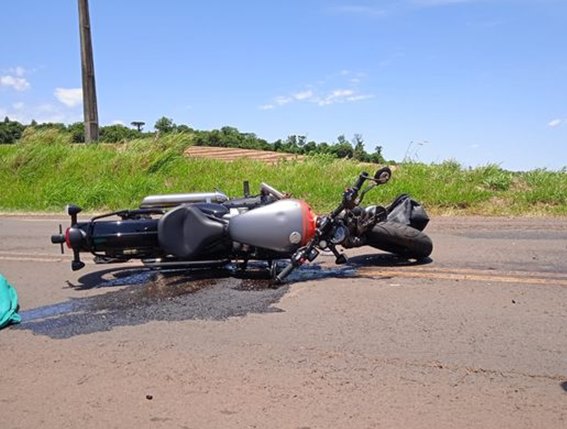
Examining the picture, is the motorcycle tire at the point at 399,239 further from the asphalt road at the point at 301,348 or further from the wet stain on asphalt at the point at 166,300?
the wet stain on asphalt at the point at 166,300

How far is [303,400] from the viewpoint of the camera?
3432mm

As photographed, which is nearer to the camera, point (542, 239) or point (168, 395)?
point (168, 395)

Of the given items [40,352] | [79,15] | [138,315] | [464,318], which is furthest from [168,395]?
[79,15]

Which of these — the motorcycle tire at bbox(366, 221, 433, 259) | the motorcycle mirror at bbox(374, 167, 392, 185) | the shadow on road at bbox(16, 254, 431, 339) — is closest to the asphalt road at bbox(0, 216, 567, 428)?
the shadow on road at bbox(16, 254, 431, 339)

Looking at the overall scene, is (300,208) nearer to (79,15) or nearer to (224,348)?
(224,348)

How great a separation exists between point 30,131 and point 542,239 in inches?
702

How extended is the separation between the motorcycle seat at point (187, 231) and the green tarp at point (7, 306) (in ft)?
4.48

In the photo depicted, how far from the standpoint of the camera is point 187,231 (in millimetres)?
5777

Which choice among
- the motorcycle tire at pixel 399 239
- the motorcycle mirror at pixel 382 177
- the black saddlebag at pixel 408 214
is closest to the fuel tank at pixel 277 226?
the motorcycle mirror at pixel 382 177

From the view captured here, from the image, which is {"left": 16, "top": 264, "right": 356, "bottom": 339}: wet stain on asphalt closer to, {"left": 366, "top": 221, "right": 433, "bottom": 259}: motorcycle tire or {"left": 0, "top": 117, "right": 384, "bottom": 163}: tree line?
{"left": 366, "top": 221, "right": 433, "bottom": 259}: motorcycle tire

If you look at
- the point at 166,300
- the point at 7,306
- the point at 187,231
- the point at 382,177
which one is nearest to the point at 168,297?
the point at 166,300

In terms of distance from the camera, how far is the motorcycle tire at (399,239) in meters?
6.31

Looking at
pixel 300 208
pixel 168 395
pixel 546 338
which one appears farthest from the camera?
pixel 300 208

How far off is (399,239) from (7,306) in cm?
372
